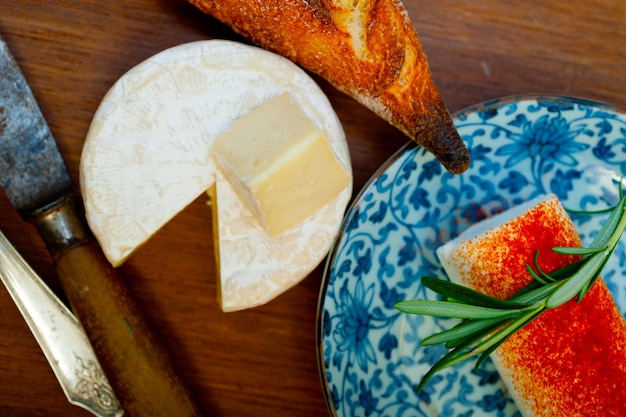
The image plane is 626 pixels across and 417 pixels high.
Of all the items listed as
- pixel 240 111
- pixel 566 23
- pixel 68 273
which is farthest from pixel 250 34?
pixel 566 23

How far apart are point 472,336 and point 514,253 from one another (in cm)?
17

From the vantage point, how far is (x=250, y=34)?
967 mm

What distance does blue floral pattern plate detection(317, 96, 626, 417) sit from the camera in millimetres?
1034

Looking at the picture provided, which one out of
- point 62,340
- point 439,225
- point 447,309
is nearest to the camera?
point 447,309

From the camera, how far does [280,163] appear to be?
0.88 metres

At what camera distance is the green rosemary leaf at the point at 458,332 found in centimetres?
87

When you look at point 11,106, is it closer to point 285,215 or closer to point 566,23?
point 285,215

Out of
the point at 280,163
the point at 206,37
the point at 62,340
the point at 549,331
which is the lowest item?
the point at 549,331

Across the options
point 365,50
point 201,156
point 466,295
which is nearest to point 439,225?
point 466,295

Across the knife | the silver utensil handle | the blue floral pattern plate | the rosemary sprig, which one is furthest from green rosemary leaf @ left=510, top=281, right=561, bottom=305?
the silver utensil handle

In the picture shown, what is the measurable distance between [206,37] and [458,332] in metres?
0.69

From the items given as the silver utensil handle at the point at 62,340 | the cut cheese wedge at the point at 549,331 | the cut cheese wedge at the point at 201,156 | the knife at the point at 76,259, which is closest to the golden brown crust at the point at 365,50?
the cut cheese wedge at the point at 201,156

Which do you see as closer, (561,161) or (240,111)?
(240,111)

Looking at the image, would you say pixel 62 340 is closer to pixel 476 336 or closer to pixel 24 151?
pixel 24 151
